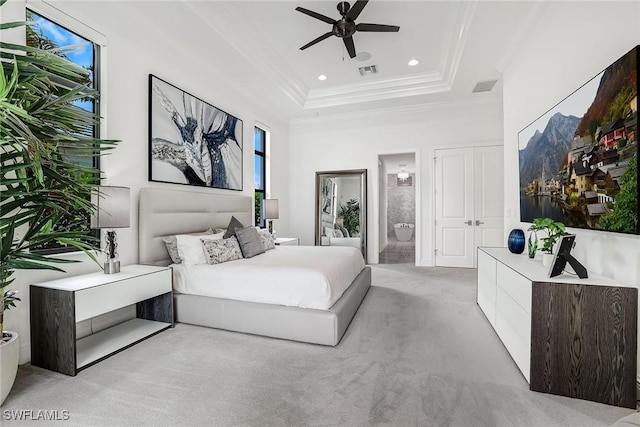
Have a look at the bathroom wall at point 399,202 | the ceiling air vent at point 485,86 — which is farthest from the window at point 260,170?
the bathroom wall at point 399,202

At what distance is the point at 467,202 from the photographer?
18.1ft

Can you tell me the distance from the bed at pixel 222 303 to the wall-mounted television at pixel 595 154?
6.36 ft

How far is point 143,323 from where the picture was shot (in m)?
2.85

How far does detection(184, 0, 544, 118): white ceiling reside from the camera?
3080mm

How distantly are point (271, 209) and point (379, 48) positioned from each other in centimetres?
289

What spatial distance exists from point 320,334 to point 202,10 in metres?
3.33

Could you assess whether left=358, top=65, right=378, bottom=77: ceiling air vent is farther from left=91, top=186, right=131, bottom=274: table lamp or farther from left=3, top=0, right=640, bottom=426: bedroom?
left=91, top=186, right=131, bottom=274: table lamp

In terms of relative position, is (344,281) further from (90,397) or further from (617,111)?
(617,111)

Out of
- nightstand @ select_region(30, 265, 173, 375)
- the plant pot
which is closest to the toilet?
nightstand @ select_region(30, 265, 173, 375)

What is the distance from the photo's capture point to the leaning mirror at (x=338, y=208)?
6.25 meters

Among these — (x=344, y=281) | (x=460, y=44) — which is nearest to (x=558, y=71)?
(x=460, y=44)

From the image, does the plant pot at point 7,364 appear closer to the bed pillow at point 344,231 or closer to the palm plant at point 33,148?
the palm plant at point 33,148

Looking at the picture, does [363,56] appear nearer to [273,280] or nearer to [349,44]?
[349,44]

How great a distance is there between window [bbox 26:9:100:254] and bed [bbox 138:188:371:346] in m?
0.49
